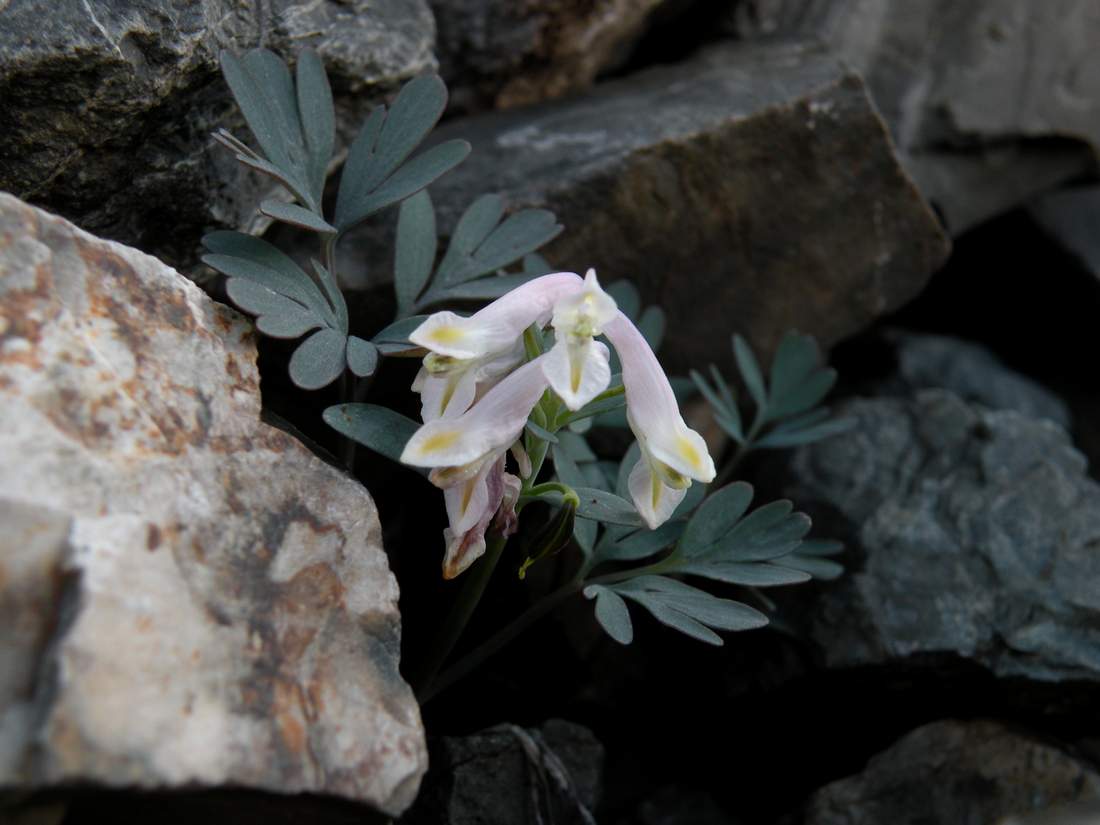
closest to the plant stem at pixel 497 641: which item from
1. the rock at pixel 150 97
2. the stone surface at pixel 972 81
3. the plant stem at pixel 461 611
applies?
the plant stem at pixel 461 611

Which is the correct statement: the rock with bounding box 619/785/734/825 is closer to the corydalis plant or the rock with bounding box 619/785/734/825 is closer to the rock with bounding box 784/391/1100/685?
the rock with bounding box 784/391/1100/685

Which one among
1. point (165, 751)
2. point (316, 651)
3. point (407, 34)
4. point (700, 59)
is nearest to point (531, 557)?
point (316, 651)

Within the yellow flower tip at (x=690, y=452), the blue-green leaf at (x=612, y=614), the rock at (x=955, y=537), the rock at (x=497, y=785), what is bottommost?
the rock at (x=955, y=537)

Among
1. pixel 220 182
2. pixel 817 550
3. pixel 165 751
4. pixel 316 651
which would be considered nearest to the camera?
pixel 165 751

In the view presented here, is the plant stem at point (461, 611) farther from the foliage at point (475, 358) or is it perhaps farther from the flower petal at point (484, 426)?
the flower petal at point (484, 426)

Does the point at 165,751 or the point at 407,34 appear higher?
the point at 407,34

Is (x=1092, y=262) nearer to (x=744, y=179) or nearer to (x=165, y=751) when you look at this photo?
(x=744, y=179)

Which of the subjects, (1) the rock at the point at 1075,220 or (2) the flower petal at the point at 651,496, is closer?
(2) the flower petal at the point at 651,496

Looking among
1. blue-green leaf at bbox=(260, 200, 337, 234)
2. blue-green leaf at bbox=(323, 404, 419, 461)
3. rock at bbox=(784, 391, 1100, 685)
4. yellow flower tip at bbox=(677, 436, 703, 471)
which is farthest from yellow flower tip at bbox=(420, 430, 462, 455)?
rock at bbox=(784, 391, 1100, 685)
